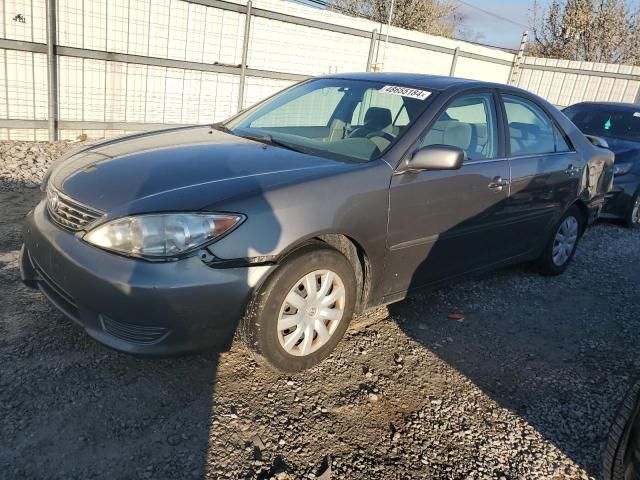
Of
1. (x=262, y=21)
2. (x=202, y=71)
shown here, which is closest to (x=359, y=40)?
(x=262, y=21)

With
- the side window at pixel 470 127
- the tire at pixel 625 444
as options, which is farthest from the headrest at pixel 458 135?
the tire at pixel 625 444

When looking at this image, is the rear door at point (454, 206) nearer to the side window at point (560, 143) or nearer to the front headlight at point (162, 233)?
the side window at point (560, 143)

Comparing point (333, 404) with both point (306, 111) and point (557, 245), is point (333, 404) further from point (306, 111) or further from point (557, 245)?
point (557, 245)

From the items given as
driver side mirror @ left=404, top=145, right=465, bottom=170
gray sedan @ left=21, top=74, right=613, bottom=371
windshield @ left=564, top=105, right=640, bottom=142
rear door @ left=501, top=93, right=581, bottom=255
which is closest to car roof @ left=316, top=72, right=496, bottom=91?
gray sedan @ left=21, top=74, right=613, bottom=371

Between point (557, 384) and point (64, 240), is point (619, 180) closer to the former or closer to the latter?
point (557, 384)

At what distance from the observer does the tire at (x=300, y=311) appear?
2.58 metres

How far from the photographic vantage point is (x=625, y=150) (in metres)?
6.89

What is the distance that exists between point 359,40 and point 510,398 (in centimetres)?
919

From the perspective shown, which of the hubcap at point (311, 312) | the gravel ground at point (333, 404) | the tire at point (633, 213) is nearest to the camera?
the gravel ground at point (333, 404)

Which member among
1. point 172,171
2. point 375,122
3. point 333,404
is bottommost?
point 333,404

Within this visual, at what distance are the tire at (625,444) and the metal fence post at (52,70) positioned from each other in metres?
7.68

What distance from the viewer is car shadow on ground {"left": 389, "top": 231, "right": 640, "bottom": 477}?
283 centimetres

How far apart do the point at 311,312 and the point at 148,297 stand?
88 cm

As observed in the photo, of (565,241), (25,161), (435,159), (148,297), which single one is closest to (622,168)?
(565,241)
